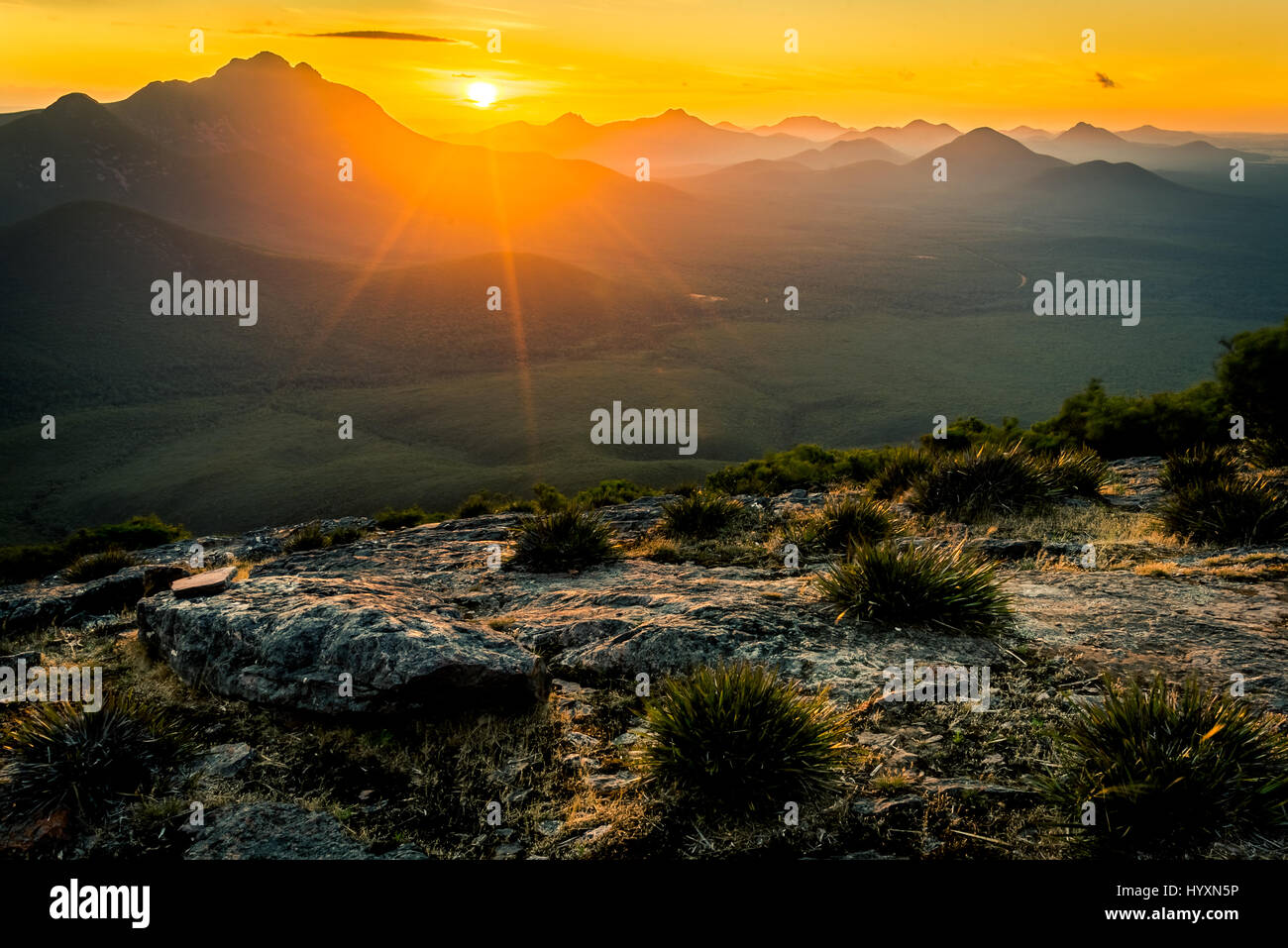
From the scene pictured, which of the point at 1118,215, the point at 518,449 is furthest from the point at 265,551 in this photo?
the point at 1118,215

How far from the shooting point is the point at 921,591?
24.9 ft

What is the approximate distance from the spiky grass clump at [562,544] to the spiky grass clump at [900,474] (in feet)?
20.6

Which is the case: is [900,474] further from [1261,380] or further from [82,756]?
[82,756]

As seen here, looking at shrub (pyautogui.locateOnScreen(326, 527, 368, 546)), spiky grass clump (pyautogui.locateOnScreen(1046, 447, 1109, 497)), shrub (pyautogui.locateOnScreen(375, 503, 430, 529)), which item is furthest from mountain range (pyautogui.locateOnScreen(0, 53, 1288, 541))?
spiky grass clump (pyautogui.locateOnScreen(1046, 447, 1109, 497))

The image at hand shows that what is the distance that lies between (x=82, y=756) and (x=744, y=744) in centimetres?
460

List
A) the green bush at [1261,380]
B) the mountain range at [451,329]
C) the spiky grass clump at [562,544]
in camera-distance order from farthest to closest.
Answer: the mountain range at [451,329] < the green bush at [1261,380] < the spiky grass clump at [562,544]

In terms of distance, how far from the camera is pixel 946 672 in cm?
646

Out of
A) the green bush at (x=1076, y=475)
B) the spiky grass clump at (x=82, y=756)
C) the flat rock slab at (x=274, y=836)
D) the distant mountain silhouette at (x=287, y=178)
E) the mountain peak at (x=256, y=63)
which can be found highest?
the mountain peak at (x=256, y=63)

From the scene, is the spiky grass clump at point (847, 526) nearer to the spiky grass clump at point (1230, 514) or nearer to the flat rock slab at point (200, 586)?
the spiky grass clump at point (1230, 514)

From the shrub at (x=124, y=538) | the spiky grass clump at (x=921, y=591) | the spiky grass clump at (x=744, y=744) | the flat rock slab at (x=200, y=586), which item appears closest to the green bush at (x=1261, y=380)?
the spiky grass clump at (x=921, y=591)

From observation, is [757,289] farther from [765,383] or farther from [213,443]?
[213,443]

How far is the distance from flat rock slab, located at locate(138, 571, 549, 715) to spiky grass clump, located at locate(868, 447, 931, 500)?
10.1 meters

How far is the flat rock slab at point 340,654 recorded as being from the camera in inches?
245

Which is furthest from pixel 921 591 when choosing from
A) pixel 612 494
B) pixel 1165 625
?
pixel 612 494
